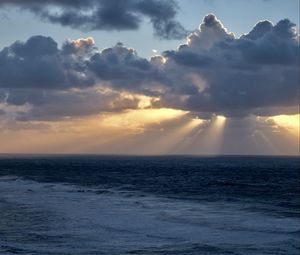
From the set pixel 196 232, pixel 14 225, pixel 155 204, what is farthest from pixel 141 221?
pixel 155 204

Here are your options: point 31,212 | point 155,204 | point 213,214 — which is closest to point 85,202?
point 155,204

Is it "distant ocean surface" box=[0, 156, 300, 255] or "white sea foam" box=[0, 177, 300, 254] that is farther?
"white sea foam" box=[0, 177, 300, 254]

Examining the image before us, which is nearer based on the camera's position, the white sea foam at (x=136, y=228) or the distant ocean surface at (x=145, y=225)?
the distant ocean surface at (x=145, y=225)

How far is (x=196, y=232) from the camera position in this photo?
35688 millimetres

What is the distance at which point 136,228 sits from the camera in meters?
37.2

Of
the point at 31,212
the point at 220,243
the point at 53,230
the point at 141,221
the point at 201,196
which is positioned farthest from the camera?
the point at 201,196

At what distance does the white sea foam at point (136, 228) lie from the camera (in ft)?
98.7

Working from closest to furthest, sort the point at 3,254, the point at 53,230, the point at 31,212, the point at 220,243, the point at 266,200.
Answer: the point at 3,254 → the point at 220,243 → the point at 53,230 → the point at 31,212 → the point at 266,200

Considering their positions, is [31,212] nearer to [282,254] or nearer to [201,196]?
[282,254]

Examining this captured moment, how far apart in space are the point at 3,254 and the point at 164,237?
11.2 metres

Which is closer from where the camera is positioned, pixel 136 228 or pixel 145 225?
pixel 136 228

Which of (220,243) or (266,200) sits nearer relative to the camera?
(220,243)

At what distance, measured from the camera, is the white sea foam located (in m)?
30.1

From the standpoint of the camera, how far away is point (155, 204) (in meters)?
54.8
